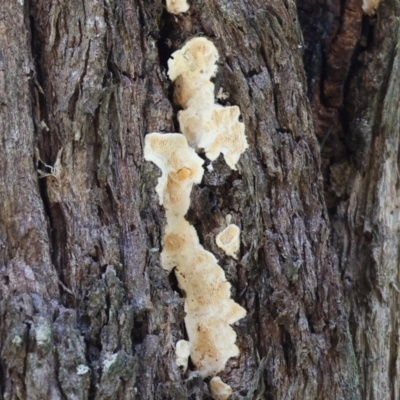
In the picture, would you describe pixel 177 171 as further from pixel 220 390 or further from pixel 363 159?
pixel 363 159

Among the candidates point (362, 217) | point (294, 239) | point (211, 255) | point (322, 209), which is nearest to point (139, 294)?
point (211, 255)

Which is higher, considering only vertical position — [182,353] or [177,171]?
[177,171]

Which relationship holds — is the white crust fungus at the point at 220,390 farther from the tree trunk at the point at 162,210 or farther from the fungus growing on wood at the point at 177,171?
the fungus growing on wood at the point at 177,171

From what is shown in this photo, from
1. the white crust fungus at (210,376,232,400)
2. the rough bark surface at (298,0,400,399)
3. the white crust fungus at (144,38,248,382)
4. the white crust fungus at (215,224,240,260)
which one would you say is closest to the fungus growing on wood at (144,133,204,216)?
the white crust fungus at (144,38,248,382)

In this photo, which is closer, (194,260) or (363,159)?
(194,260)

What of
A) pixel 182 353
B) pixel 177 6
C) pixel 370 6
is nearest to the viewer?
pixel 182 353

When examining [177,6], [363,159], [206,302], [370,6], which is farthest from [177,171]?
[370,6]
